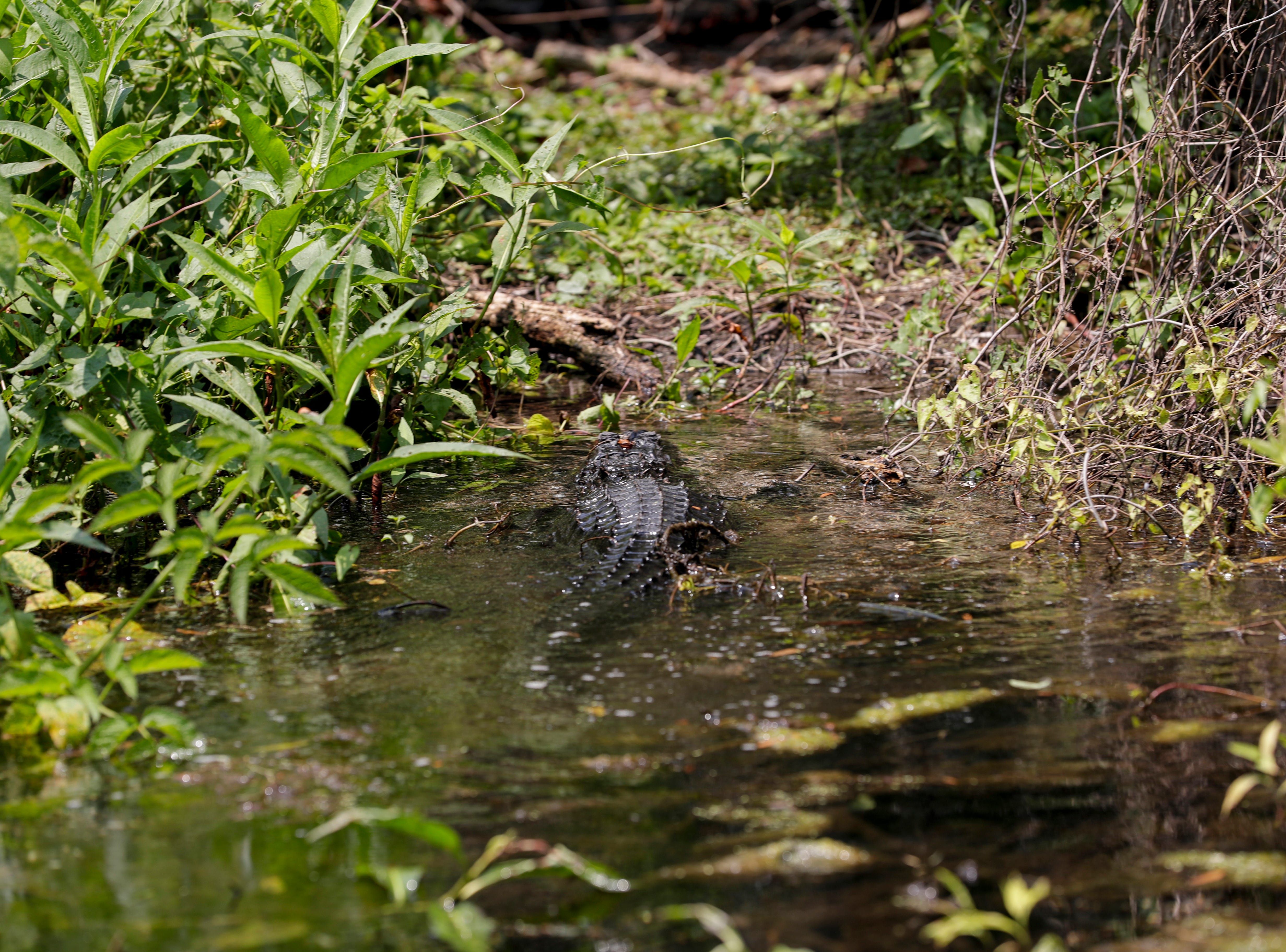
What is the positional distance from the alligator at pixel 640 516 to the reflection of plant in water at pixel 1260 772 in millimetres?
1446

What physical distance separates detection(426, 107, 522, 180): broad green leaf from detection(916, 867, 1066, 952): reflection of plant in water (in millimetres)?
2495

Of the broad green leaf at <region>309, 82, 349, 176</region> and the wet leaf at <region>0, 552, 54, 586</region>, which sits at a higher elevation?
the broad green leaf at <region>309, 82, 349, 176</region>

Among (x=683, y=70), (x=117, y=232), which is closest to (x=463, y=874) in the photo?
(x=117, y=232)

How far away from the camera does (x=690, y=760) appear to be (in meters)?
1.99

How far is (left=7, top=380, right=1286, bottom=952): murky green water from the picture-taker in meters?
1.57

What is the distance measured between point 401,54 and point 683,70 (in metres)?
7.87

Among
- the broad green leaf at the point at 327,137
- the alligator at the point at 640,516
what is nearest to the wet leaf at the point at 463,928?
the alligator at the point at 640,516

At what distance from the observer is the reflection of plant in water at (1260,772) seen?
1.66 meters

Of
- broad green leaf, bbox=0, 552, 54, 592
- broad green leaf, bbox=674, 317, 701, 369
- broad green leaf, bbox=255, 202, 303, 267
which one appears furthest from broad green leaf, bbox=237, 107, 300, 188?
broad green leaf, bbox=674, 317, 701, 369

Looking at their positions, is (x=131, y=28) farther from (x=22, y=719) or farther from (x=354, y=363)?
(x=22, y=719)

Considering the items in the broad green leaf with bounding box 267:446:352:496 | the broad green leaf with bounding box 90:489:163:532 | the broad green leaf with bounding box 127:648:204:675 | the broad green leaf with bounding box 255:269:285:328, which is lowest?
the broad green leaf with bounding box 127:648:204:675

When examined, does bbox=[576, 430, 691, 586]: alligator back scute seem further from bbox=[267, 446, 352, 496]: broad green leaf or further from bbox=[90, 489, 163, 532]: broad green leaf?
bbox=[90, 489, 163, 532]: broad green leaf

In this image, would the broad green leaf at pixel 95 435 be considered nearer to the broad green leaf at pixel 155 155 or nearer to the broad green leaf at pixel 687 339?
the broad green leaf at pixel 155 155

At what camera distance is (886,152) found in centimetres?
720
